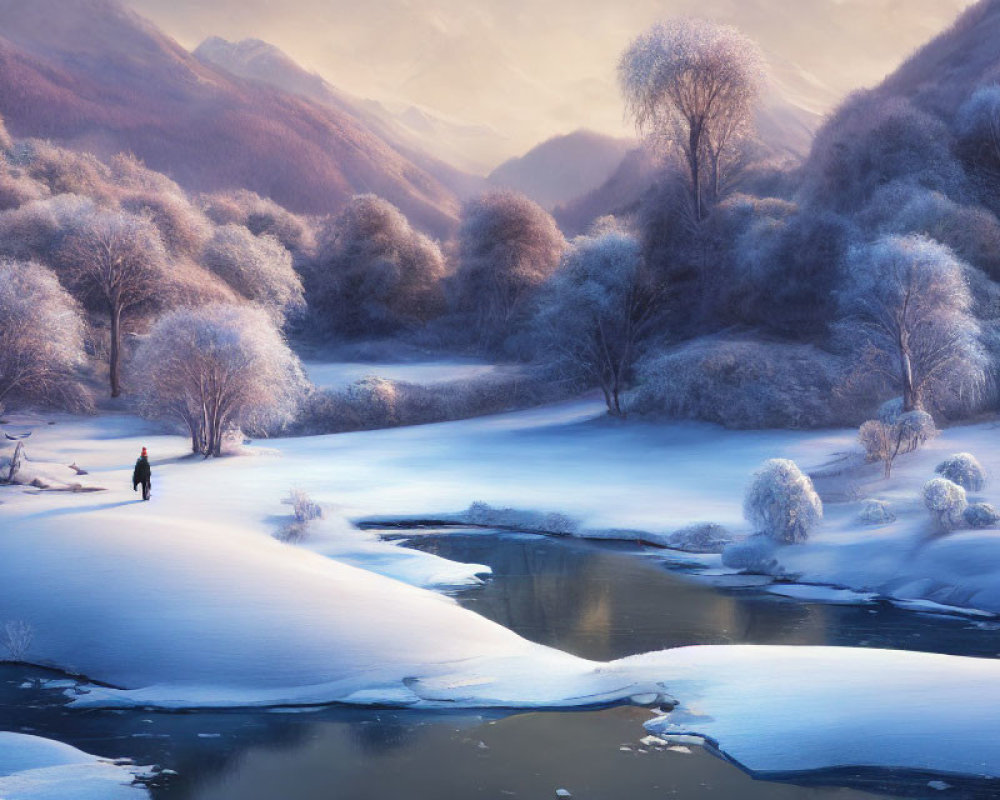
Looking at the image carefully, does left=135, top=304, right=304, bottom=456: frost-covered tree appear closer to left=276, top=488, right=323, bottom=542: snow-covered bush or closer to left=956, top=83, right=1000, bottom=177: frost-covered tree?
left=276, top=488, right=323, bottom=542: snow-covered bush

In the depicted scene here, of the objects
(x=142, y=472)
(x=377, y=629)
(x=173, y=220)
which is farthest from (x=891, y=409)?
(x=173, y=220)

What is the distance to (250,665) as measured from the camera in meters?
12.4

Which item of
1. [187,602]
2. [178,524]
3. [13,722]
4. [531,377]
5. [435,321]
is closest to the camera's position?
[13,722]

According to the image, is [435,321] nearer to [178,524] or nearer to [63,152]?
[63,152]

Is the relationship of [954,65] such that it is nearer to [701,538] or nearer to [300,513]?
[701,538]

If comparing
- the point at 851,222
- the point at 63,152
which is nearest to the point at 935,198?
the point at 851,222

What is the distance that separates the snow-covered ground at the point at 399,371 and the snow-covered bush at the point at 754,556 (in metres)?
25.4

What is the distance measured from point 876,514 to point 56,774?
55.2 feet

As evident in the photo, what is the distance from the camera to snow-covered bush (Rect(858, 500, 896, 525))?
20469 millimetres

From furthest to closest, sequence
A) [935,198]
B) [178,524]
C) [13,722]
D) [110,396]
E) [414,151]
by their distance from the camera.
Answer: [414,151] < [110,396] < [935,198] < [178,524] < [13,722]

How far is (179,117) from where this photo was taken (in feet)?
260

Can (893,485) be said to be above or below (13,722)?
above

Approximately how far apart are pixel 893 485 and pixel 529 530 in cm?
914

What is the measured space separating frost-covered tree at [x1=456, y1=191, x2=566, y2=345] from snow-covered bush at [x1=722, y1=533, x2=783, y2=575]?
36293 millimetres
